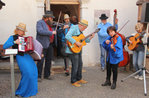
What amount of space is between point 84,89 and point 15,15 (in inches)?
145

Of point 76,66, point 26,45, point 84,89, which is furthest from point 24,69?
point 84,89

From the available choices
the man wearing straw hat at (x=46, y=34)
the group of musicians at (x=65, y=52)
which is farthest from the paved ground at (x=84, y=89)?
the man wearing straw hat at (x=46, y=34)

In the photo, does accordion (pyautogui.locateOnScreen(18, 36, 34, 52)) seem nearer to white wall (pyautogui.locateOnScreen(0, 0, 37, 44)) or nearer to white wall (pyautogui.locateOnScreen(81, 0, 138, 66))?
white wall (pyautogui.locateOnScreen(0, 0, 37, 44))

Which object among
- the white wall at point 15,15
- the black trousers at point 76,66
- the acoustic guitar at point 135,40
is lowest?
the black trousers at point 76,66

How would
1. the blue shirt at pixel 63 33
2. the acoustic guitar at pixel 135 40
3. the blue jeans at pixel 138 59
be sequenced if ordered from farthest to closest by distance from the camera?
1. the blue shirt at pixel 63 33
2. the blue jeans at pixel 138 59
3. the acoustic guitar at pixel 135 40

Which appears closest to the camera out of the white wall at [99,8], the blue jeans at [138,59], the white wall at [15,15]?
the blue jeans at [138,59]

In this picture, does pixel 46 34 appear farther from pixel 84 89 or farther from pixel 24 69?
pixel 84 89

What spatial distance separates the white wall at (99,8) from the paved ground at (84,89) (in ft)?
4.38

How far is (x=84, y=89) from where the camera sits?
13.7ft

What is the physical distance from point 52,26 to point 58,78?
1615 mm

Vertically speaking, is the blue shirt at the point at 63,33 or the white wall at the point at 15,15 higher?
the white wall at the point at 15,15

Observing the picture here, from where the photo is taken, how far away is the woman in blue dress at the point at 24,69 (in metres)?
3.57

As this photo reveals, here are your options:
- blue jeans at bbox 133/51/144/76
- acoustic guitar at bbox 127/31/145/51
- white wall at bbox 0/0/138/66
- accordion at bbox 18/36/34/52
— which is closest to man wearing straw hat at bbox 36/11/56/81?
accordion at bbox 18/36/34/52

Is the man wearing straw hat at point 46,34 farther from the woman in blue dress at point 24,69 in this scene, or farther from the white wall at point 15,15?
the white wall at point 15,15
